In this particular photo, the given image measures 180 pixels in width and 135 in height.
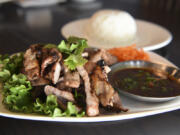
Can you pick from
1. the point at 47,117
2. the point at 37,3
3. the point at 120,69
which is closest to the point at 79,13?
the point at 37,3

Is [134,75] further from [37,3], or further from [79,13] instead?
[37,3]

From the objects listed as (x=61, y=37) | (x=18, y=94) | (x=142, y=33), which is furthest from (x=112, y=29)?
(x=18, y=94)

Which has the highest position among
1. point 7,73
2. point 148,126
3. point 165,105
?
point 7,73

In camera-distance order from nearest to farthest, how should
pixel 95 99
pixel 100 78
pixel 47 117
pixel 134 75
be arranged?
pixel 47 117 < pixel 95 99 < pixel 100 78 < pixel 134 75

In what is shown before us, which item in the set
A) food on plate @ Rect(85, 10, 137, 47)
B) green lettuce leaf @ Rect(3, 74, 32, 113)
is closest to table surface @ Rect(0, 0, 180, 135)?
green lettuce leaf @ Rect(3, 74, 32, 113)

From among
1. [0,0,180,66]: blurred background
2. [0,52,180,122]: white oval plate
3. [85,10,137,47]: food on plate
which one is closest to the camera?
[0,52,180,122]: white oval plate

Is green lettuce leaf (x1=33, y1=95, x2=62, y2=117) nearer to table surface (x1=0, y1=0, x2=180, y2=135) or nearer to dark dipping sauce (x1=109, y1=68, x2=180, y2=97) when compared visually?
table surface (x1=0, y1=0, x2=180, y2=135)
